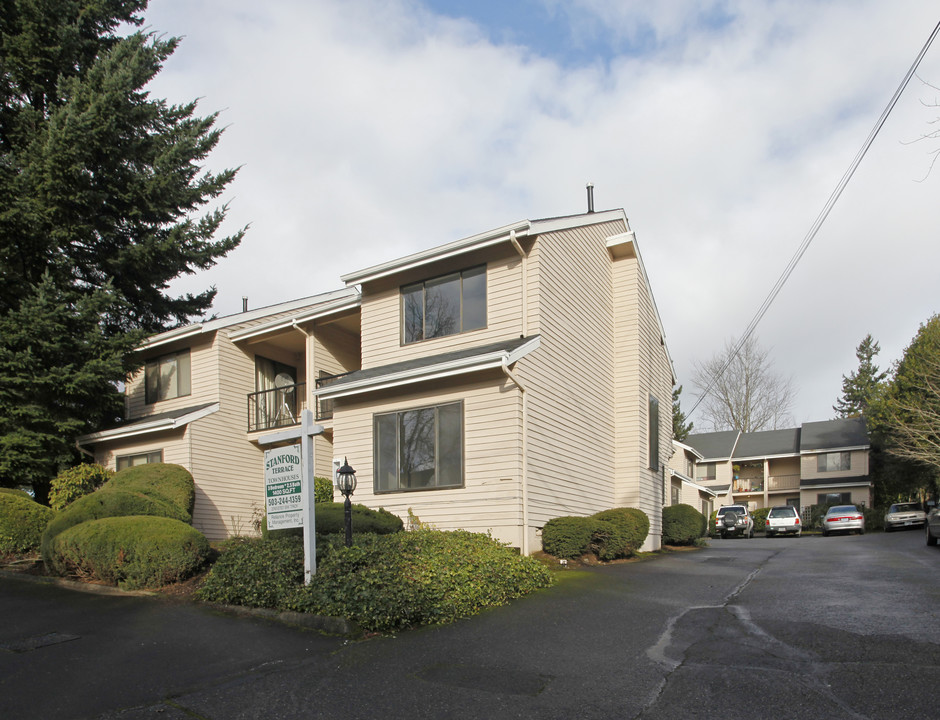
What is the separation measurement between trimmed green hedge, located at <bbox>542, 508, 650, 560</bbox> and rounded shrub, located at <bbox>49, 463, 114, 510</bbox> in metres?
11.6

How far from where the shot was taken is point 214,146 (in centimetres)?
2531

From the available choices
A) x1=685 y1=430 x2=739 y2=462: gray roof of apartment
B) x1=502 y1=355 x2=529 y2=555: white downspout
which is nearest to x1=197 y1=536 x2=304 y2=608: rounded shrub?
x1=502 y1=355 x2=529 y2=555: white downspout

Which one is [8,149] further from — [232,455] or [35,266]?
[232,455]

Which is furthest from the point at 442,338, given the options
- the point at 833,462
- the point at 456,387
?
the point at 833,462

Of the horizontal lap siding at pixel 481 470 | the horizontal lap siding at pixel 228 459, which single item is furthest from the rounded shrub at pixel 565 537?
the horizontal lap siding at pixel 228 459

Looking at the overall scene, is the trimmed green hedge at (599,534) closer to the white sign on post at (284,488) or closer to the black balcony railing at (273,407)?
the white sign on post at (284,488)

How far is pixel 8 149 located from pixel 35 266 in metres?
3.54

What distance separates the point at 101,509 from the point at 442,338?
7254 mm

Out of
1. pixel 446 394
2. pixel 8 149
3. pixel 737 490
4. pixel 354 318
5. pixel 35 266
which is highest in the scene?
pixel 8 149

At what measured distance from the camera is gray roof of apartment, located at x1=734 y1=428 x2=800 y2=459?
4938cm

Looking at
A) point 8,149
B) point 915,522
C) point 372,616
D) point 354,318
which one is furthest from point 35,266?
point 915,522

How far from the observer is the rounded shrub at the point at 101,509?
41.6 feet

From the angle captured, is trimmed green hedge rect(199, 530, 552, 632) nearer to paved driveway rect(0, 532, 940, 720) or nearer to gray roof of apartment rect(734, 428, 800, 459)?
paved driveway rect(0, 532, 940, 720)

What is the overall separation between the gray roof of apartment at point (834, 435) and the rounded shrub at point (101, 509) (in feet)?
142
